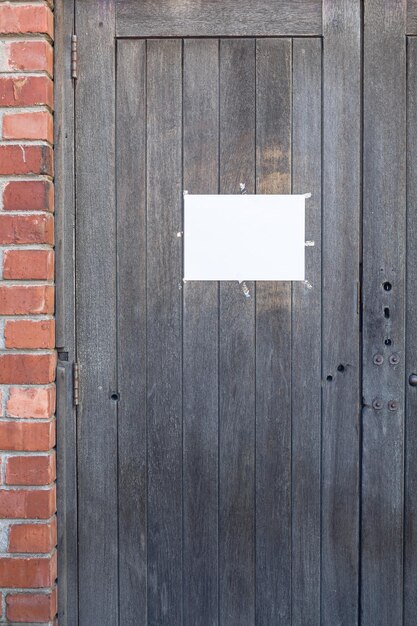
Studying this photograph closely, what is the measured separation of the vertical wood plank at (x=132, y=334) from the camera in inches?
77.7

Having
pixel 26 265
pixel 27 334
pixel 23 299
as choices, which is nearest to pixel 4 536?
pixel 27 334

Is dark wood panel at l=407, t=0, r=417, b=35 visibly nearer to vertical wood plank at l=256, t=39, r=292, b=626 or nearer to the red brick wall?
vertical wood plank at l=256, t=39, r=292, b=626

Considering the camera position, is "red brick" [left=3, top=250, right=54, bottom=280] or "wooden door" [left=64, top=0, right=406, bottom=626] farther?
"wooden door" [left=64, top=0, right=406, bottom=626]

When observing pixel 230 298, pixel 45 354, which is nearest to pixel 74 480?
pixel 45 354

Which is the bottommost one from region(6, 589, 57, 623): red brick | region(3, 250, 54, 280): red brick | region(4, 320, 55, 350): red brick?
region(6, 589, 57, 623): red brick

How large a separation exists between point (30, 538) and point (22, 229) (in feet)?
3.00

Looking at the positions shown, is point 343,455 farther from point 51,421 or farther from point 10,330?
point 10,330

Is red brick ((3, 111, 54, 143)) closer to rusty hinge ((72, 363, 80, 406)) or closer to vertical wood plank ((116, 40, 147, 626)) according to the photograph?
vertical wood plank ((116, 40, 147, 626))

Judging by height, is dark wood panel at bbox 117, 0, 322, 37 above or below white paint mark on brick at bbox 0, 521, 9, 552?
above

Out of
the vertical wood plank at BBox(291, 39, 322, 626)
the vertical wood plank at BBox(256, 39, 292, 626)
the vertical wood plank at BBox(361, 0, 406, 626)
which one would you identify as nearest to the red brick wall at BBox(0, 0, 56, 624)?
the vertical wood plank at BBox(256, 39, 292, 626)

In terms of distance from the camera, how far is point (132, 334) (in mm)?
1990

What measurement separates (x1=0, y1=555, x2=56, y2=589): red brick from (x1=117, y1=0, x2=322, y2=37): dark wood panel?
162 centimetres

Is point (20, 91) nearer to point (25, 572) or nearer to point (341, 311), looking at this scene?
point (341, 311)

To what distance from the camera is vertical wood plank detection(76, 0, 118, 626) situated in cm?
197
